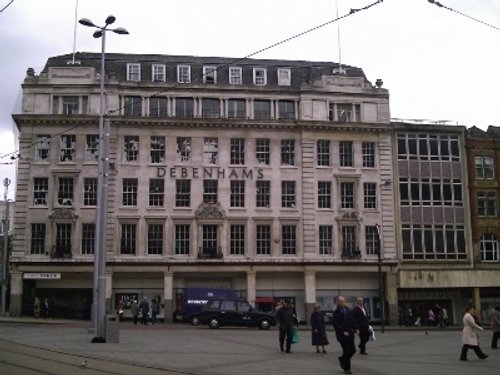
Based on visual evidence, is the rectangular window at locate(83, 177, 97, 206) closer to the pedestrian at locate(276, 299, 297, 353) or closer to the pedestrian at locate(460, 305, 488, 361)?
the pedestrian at locate(276, 299, 297, 353)

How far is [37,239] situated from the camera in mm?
48375

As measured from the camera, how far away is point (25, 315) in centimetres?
4775

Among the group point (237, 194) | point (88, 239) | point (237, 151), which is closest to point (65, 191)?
point (88, 239)

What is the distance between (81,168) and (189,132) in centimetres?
853

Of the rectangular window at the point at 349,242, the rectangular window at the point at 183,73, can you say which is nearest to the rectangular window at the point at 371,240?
the rectangular window at the point at 349,242

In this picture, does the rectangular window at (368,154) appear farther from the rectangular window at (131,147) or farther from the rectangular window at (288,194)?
the rectangular window at (131,147)

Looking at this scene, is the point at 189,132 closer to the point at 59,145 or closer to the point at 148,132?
the point at 148,132

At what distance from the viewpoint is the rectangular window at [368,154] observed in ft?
171

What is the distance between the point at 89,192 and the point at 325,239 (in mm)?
18160

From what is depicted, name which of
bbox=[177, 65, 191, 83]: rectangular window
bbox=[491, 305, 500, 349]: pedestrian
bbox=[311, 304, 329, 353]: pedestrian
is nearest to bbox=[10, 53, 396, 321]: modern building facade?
bbox=[177, 65, 191, 83]: rectangular window

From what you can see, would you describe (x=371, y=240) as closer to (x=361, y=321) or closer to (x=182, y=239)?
(x=182, y=239)

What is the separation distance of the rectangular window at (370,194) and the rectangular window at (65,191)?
73.5ft

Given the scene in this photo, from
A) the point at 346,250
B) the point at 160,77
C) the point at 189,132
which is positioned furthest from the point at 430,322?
the point at 160,77

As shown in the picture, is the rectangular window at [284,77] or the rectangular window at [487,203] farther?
the rectangular window at [284,77]
